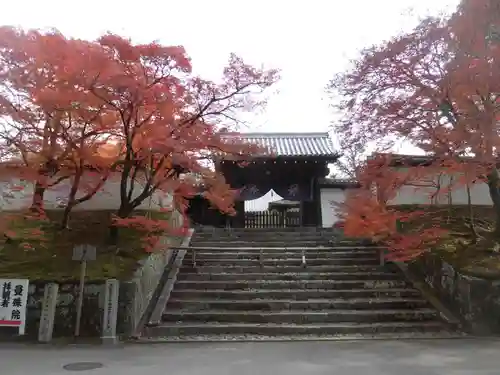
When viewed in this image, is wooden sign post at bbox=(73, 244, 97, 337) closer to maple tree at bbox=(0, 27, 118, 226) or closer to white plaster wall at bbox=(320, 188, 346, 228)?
maple tree at bbox=(0, 27, 118, 226)

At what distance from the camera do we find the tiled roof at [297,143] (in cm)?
2144

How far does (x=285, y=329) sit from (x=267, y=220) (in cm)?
1279

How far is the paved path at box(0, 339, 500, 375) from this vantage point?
692 centimetres

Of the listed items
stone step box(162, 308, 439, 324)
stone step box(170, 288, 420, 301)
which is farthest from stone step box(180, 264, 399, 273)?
stone step box(162, 308, 439, 324)

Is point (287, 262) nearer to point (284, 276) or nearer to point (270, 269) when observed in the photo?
point (270, 269)

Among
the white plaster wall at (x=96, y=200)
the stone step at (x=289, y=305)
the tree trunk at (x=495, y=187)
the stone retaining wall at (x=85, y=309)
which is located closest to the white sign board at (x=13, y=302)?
the stone retaining wall at (x=85, y=309)

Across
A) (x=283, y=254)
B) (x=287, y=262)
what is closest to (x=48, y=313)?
(x=287, y=262)

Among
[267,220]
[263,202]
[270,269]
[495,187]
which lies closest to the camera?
→ [495,187]

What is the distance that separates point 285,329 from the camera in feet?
32.5

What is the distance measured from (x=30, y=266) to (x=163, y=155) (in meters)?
4.07

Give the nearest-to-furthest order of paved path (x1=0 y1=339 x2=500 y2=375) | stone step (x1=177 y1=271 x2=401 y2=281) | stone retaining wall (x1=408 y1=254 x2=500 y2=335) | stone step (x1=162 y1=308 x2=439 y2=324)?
paved path (x1=0 y1=339 x2=500 y2=375), stone retaining wall (x1=408 y1=254 x2=500 y2=335), stone step (x1=162 y1=308 x2=439 y2=324), stone step (x1=177 y1=271 x2=401 y2=281)

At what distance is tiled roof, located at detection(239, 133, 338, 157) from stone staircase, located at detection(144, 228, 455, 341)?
6.87 m

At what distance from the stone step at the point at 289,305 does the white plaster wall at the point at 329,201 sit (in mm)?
9658

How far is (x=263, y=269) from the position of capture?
43.8 feet
